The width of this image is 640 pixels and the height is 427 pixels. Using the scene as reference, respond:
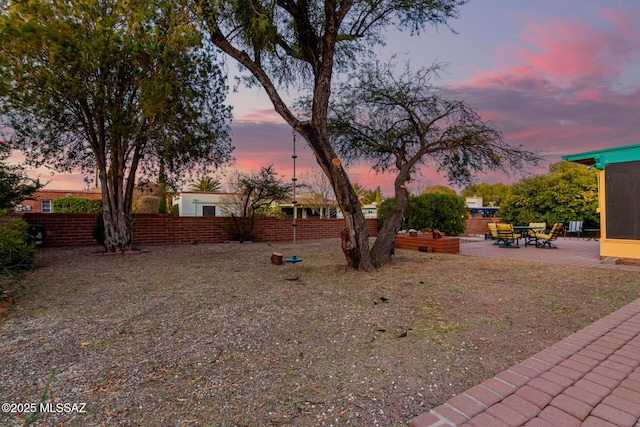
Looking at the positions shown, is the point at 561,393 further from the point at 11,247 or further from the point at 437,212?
the point at 437,212

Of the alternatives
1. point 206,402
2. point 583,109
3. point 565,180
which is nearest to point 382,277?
point 206,402

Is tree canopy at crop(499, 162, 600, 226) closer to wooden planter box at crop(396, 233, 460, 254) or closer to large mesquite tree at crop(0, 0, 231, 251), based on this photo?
wooden planter box at crop(396, 233, 460, 254)

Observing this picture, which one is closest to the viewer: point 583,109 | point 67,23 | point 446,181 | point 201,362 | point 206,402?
point 206,402

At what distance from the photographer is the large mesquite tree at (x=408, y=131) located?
23.8 feet

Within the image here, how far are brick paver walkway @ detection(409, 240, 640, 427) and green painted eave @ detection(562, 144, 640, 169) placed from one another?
677 cm

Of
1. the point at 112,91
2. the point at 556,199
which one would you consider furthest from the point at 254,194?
the point at 556,199

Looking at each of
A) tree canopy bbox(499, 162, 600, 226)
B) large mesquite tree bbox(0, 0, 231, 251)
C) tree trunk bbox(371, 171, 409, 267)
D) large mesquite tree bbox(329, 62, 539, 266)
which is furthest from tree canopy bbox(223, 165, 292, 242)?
tree canopy bbox(499, 162, 600, 226)

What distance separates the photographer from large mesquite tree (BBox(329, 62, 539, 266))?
7.25 metres

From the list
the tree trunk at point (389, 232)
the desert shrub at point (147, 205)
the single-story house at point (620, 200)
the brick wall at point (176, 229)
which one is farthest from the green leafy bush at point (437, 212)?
the desert shrub at point (147, 205)

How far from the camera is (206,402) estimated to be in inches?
79.3

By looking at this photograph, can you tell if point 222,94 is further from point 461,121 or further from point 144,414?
point 144,414

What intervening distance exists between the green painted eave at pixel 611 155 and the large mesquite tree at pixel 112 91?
9.34 metres

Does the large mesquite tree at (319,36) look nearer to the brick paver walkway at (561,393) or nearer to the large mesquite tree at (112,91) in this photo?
the large mesquite tree at (112,91)

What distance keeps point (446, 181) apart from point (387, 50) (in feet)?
12.4
